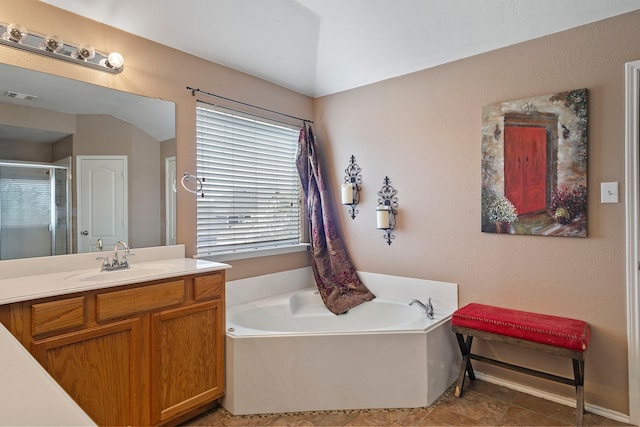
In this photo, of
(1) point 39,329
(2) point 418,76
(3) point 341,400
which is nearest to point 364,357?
(3) point 341,400

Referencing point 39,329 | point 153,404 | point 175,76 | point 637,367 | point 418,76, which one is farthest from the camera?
point 418,76

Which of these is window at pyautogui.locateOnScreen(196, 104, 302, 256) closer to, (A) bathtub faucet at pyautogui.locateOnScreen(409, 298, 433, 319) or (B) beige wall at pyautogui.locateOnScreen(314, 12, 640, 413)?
(B) beige wall at pyautogui.locateOnScreen(314, 12, 640, 413)

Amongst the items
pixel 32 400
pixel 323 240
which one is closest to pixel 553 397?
pixel 323 240

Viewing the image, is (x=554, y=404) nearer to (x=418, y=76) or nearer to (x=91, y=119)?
(x=418, y=76)

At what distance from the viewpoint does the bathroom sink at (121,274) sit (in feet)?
6.20

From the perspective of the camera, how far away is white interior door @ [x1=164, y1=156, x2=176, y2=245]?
8.18 feet

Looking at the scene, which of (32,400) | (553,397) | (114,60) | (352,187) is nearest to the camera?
(32,400)

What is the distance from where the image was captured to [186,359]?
81.0 inches

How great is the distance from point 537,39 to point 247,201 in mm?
2383

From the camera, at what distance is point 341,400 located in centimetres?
225

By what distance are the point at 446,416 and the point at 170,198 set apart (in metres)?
2.24

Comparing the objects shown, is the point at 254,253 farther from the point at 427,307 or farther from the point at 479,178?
the point at 479,178

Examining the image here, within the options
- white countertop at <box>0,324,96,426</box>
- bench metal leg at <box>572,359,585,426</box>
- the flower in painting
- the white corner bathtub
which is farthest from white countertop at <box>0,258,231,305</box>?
bench metal leg at <box>572,359,585,426</box>

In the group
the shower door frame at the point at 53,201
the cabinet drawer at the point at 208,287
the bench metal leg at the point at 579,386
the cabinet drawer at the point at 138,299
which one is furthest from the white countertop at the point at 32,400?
the bench metal leg at the point at 579,386
